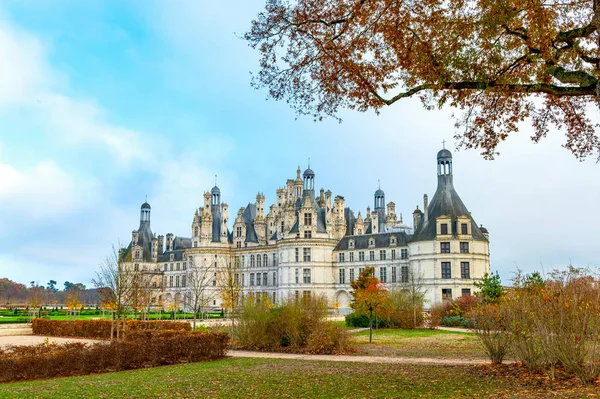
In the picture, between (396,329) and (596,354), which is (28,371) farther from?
(396,329)

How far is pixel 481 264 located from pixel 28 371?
41159 millimetres

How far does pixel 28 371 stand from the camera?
1448 cm

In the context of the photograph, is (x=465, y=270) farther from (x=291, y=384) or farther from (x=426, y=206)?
(x=291, y=384)

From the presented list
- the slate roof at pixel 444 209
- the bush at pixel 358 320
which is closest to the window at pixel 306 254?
the slate roof at pixel 444 209

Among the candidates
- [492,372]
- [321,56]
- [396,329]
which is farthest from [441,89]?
[396,329]

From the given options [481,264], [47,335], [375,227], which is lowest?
[47,335]

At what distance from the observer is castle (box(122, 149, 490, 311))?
48750 millimetres

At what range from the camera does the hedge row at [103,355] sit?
47.6 feet

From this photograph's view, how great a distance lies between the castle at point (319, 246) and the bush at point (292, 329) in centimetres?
1958

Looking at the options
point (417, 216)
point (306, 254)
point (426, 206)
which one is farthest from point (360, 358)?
point (306, 254)

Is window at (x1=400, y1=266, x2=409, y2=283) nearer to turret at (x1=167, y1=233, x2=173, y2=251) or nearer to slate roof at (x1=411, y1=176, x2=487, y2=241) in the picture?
slate roof at (x1=411, y1=176, x2=487, y2=241)

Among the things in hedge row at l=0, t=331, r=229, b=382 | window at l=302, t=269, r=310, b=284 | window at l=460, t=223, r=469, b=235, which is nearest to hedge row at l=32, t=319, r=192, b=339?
hedge row at l=0, t=331, r=229, b=382

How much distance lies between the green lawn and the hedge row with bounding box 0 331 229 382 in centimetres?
85

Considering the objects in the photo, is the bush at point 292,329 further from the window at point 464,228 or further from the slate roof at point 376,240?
the slate roof at point 376,240
